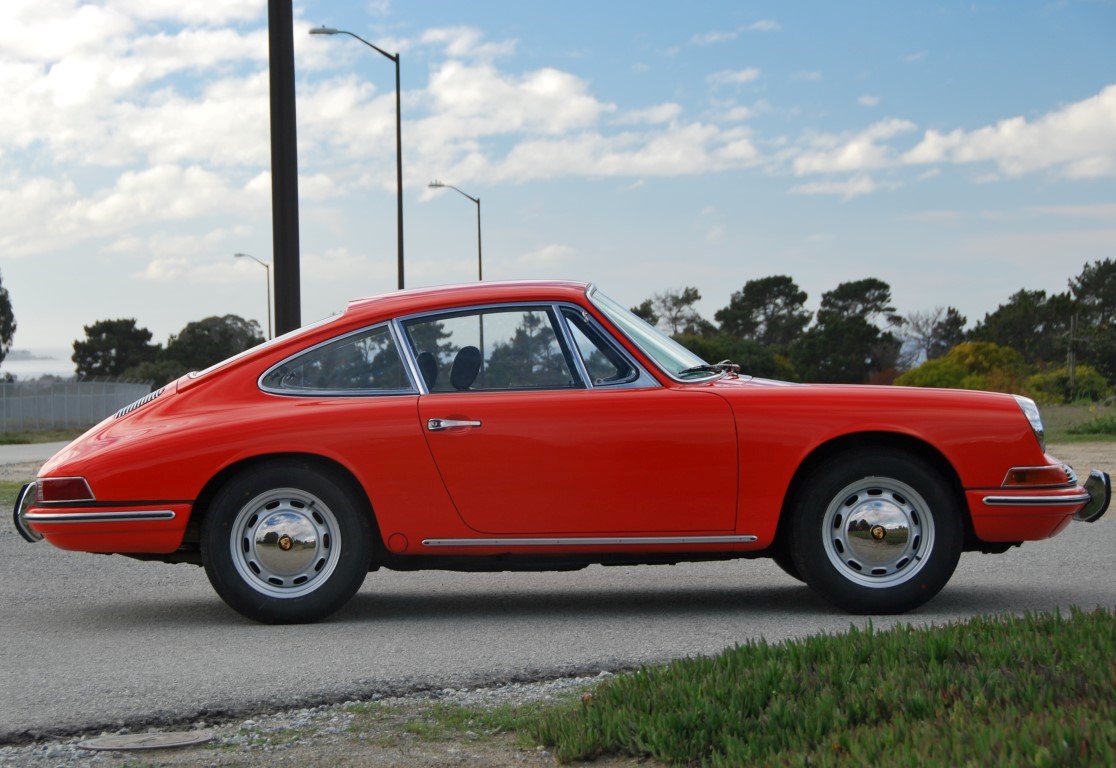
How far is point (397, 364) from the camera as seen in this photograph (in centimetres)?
655

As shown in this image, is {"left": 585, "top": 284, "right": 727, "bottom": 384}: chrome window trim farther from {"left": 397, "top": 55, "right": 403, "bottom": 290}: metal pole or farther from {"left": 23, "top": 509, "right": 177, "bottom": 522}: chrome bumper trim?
{"left": 397, "top": 55, "right": 403, "bottom": 290}: metal pole

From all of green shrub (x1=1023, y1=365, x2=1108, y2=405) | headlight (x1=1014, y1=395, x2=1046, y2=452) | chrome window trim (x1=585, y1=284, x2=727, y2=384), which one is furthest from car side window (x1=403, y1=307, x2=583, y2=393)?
green shrub (x1=1023, y1=365, x2=1108, y2=405)

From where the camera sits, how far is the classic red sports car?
628 cm

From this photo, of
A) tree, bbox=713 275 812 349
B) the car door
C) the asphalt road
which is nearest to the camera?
the asphalt road

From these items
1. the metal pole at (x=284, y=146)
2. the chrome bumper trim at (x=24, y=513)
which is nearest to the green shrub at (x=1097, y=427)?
the metal pole at (x=284, y=146)

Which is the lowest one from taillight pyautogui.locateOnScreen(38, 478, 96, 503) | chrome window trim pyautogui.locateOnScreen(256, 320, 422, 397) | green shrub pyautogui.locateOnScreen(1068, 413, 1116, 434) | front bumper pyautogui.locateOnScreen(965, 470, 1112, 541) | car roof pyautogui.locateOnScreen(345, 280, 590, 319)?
green shrub pyautogui.locateOnScreen(1068, 413, 1116, 434)

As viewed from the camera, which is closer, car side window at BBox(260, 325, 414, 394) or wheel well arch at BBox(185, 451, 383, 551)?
wheel well arch at BBox(185, 451, 383, 551)

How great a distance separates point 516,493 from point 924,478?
184cm

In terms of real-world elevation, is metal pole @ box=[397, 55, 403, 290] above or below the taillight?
above

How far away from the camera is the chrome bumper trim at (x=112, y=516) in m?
6.28

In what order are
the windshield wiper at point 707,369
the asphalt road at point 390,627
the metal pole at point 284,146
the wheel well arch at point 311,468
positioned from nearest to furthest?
the asphalt road at point 390,627 < the wheel well arch at point 311,468 < the windshield wiper at point 707,369 < the metal pole at point 284,146

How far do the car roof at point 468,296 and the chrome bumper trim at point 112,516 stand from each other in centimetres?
128

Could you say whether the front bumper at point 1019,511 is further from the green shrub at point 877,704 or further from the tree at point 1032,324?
the tree at point 1032,324

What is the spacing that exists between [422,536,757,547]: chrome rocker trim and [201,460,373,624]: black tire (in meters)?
0.37
